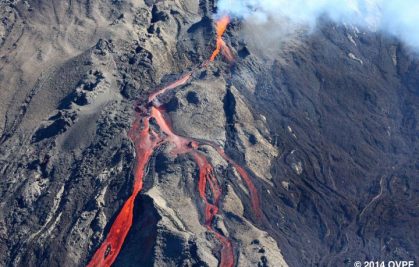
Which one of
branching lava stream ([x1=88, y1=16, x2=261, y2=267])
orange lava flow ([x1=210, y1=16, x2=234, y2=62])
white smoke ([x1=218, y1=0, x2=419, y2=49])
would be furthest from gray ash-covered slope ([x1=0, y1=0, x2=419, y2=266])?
white smoke ([x1=218, y1=0, x2=419, y2=49])

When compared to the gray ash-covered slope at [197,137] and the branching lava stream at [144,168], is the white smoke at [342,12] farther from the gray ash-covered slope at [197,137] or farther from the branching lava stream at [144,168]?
the branching lava stream at [144,168]

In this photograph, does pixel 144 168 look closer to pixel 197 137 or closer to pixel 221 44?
pixel 197 137

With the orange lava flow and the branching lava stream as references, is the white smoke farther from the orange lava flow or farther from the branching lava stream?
the branching lava stream

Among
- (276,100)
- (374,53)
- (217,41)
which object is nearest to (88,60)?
(217,41)

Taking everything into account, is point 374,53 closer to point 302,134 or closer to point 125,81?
point 302,134

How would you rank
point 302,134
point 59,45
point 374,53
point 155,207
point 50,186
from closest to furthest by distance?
point 155,207, point 50,186, point 302,134, point 59,45, point 374,53

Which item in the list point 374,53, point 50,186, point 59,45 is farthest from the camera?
point 374,53

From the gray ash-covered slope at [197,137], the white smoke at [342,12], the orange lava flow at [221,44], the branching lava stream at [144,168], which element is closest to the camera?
the branching lava stream at [144,168]

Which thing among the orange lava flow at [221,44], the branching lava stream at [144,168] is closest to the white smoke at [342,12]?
the orange lava flow at [221,44]
